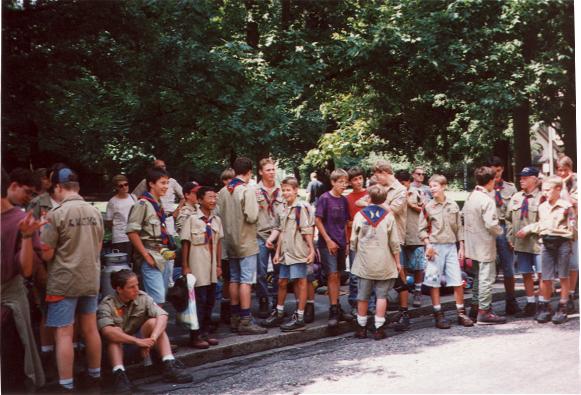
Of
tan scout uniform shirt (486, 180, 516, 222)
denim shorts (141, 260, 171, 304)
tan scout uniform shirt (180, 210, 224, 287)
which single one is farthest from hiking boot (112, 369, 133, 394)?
tan scout uniform shirt (486, 180, 516, 222)

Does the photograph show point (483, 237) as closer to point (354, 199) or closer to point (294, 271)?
point (354, 199)

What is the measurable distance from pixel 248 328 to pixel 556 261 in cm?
365

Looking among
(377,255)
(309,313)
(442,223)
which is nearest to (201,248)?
(309,313)

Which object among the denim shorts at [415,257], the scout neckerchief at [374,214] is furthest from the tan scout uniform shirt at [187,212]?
the denim shorts at [415,257]

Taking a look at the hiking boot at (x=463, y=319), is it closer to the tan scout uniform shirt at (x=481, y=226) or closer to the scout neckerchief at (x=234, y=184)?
the tan scout uniform shirt at (x=481, y=226)

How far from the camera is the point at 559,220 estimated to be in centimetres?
709

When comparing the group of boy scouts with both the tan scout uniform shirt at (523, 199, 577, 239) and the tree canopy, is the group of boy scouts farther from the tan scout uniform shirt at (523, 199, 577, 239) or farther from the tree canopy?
the tree canopy

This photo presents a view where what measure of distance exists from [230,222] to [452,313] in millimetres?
3241

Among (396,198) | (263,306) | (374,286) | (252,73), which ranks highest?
(252,73)

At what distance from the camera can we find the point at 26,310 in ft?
15.6

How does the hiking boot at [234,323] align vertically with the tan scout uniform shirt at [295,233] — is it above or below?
below

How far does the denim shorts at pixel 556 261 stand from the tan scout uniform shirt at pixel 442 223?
3.19ft

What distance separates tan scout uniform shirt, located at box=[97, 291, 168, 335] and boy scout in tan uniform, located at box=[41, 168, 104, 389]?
0.29 metres

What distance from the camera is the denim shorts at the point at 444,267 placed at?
7.29m
